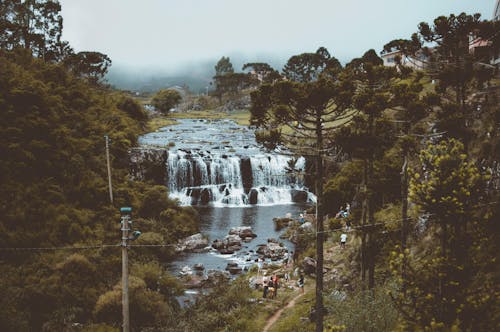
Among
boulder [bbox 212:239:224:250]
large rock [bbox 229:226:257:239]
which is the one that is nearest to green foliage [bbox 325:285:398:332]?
boulder [bbox 212:239:224:250]

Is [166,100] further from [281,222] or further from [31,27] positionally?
[281,222]

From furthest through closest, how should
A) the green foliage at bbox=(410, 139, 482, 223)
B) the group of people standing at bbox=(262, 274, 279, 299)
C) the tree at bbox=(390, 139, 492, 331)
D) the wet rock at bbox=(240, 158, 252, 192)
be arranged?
the wet rock at bbox=(240, 158, 252, 192) → the group of people standing at bbox=(262, 274, 279, 299) → the green foliage at bbox=(410, 139, 482, 223) → the tree at bbox=(390, 139, 492, 331)

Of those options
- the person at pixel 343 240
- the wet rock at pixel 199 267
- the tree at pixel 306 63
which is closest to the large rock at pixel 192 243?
the wet rock at pixel 199 267

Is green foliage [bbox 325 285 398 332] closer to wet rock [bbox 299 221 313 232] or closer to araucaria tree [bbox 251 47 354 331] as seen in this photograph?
araucaria tree [bbox 251 47 354 331]

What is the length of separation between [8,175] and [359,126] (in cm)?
2520

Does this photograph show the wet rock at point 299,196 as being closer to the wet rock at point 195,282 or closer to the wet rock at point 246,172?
the wet rock at point 246,172

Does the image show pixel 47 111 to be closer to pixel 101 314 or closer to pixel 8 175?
pixel 8 175

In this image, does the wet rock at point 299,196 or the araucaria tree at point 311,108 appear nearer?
the araucaria tree at point 311,108

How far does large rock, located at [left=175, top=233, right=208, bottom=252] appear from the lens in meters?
34.3

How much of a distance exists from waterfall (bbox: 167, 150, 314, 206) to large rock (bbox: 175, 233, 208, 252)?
38.3 feet

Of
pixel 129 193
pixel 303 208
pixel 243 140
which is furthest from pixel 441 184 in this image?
pixel 243 140

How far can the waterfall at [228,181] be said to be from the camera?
4797 centimetres

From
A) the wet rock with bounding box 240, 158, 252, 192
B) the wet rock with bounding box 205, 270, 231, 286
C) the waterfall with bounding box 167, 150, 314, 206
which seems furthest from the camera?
the wet rock with bounding box 240, 158, 252, 192

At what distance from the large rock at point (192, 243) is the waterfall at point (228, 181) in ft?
38.3
